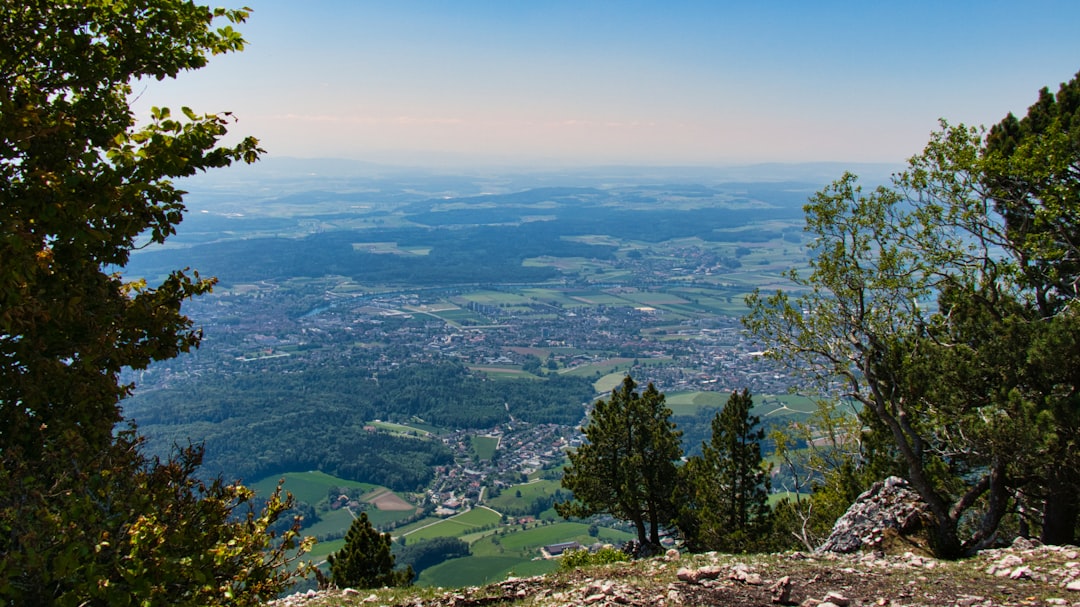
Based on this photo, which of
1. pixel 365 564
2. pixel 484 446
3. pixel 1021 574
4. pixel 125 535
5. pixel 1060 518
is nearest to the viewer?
pixel 125 535

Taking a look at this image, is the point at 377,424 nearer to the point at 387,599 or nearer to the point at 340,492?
the point at 340,492

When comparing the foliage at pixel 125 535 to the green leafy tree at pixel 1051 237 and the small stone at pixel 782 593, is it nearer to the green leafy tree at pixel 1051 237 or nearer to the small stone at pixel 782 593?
the small stone at pixel 782 593

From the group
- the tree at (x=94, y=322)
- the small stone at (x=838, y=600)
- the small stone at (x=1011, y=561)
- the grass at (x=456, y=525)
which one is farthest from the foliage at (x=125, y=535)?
the grass at (x=456, y=525)

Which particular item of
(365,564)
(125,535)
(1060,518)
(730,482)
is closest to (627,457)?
(730,482)

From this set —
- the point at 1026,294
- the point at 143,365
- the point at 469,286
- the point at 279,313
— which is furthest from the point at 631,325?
the point at 143,365

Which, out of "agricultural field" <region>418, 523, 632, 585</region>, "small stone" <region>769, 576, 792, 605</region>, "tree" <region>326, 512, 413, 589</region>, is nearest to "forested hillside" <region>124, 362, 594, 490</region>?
"agricultural field" <region>418, 523, 632, 585</region>

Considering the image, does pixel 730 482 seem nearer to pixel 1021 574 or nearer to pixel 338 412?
pixel 1021 574
